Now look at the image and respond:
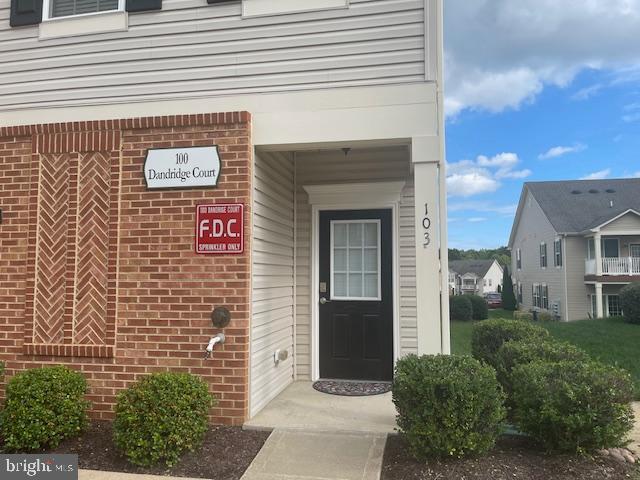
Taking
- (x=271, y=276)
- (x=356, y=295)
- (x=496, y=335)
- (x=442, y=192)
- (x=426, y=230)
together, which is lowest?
(x=496, y=335)

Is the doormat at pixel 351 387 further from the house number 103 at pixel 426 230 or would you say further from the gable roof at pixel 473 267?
the gable roof at pixel 473 267

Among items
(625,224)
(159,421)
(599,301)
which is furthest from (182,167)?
(625,224)

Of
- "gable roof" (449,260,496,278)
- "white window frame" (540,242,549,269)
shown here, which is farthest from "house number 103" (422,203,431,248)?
"gable roof" (449,260,496,278)

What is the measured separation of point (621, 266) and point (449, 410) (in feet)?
74.0

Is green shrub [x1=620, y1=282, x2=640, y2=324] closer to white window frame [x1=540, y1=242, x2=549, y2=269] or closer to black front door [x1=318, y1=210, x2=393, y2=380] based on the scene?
white window frame [x1=540, y1=242, x2=549, y2=269]

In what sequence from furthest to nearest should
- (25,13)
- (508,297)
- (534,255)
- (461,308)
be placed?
(508,297)
(534,255)
(461,308)
(25,13)

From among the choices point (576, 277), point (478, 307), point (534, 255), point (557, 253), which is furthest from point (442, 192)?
point (534, 255)

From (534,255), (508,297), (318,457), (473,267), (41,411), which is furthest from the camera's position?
(473,267)

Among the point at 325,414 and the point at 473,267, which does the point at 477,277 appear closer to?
the point at 473,267

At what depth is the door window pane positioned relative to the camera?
20.7 ft

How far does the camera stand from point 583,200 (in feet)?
82.5

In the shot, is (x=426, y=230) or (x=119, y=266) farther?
(x=119, y=266)

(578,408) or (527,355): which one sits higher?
(527,355)

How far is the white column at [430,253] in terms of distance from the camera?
4500 mm
